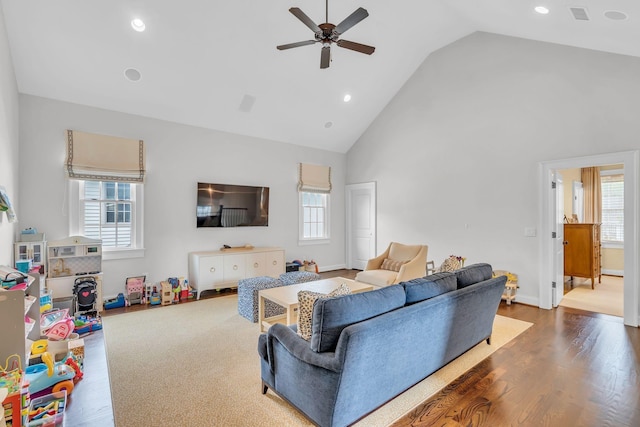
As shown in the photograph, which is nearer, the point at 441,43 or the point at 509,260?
the point at 509,260

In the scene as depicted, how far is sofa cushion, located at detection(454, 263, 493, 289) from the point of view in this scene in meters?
2.94

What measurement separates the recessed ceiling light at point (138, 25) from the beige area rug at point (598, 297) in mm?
7053

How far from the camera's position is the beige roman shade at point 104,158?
4648 millimetres

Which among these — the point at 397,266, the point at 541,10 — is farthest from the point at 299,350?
the point at 541,10

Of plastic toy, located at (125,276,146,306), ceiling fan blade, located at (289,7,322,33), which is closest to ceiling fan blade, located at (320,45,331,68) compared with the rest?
ceiling fan blade, located at (289,7,322,33)

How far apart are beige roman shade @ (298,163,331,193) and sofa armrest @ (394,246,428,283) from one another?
10.1 ft

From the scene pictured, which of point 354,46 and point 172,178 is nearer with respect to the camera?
point 354,46

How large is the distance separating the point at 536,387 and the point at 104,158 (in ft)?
19.3

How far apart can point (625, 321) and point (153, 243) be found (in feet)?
22.2

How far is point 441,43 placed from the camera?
5945 mm

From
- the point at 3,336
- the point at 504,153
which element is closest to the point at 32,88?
the point at 3,336

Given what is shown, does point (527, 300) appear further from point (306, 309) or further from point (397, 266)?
point (306, 309)

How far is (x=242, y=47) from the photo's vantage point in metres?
4.77

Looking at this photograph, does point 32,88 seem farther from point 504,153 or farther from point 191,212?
point 504,153
